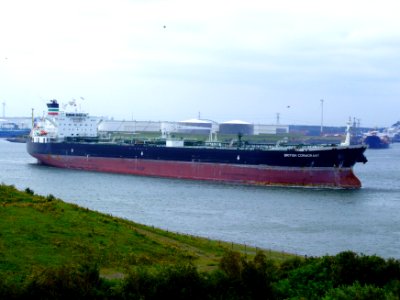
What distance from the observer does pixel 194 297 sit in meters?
9.36

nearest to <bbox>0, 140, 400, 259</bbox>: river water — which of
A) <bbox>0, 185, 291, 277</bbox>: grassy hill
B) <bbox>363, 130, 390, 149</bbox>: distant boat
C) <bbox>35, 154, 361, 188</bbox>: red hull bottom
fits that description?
<bbox>35, 154, 361, 188</bbox>: red hull bottom

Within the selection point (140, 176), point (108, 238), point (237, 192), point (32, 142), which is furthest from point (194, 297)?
point (32, 142)

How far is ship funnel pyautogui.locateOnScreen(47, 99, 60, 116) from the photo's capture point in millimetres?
56906

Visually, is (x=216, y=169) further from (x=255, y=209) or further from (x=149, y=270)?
(x=149, y=270)

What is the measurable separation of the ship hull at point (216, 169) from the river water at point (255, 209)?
1457 mm

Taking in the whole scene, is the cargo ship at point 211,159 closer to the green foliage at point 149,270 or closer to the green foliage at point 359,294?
the green foliage at point 149,270

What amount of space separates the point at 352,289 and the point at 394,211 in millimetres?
20613

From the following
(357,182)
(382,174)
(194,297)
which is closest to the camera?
(194,297)

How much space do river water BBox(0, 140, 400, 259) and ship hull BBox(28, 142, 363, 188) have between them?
1.46 metres

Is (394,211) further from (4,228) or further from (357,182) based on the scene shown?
(4,228)

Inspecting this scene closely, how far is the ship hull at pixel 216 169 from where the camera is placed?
122 feet

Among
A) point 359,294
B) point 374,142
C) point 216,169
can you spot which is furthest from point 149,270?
point 374,142

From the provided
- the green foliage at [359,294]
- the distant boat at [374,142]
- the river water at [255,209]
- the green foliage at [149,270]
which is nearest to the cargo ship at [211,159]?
the river water at [255,209]

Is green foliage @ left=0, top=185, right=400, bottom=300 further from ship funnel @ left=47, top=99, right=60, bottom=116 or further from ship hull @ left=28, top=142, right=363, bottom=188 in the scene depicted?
ship funnel @ left=47, top=99, right=60, bottom=116
